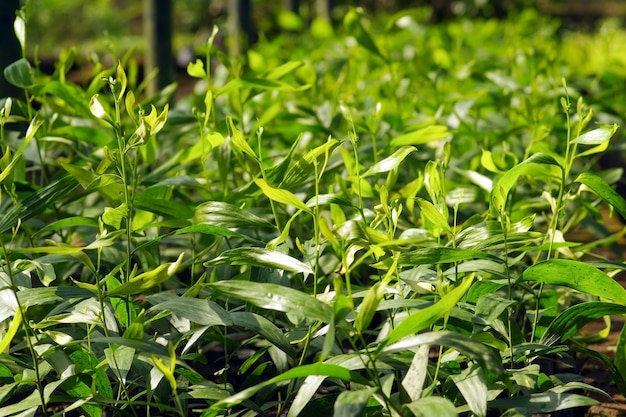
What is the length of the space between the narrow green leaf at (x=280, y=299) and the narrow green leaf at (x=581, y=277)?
32 cm

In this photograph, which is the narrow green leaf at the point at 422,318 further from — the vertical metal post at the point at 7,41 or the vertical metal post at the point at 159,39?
the vertical metal post at the point at 159,39

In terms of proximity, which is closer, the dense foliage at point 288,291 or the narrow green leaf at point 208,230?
the dense foliage at point 288,291

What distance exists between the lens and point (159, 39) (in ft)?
12.8

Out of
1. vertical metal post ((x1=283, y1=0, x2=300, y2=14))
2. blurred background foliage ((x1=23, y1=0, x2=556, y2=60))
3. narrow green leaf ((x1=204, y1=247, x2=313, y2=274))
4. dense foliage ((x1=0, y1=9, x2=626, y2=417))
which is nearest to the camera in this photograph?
dense foliage ((x1=0, y1=9, x2=626, y2=417))

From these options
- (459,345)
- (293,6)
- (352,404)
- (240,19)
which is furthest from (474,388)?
(293,6)

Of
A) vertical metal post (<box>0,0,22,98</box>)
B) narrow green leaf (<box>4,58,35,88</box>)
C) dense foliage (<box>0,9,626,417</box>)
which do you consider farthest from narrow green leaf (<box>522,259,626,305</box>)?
vertical metal post (<box>0,0,22,98</box>)

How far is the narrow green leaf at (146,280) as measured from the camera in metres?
1.08

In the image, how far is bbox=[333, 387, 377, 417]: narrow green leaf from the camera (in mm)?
942

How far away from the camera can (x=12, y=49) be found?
223 cm

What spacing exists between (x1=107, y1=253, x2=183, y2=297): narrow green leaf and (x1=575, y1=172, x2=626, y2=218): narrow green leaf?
57 centimetres

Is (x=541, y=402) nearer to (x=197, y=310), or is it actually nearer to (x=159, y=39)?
(x=197, y=310)

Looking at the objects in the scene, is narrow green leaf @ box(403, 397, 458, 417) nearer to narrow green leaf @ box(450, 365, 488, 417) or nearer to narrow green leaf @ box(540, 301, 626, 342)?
narrow green leaf @ box(450, 365, 488, 417)

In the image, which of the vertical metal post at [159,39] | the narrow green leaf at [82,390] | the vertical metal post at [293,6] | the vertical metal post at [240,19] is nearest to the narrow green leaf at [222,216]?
the narrow green leaf at [82,390]

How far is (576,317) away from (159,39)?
2.95m
